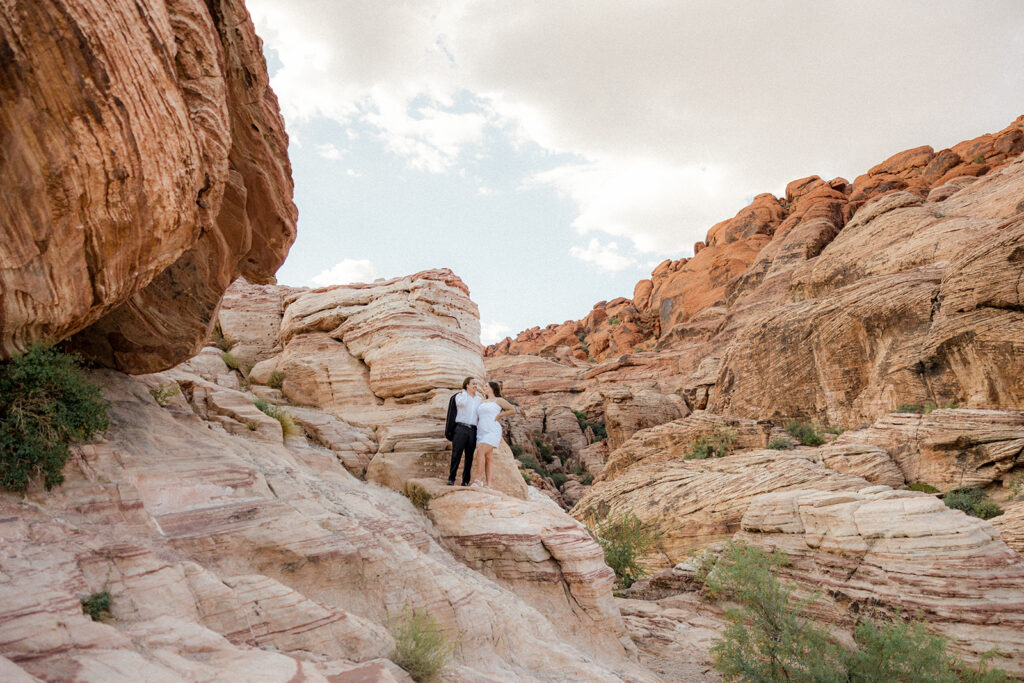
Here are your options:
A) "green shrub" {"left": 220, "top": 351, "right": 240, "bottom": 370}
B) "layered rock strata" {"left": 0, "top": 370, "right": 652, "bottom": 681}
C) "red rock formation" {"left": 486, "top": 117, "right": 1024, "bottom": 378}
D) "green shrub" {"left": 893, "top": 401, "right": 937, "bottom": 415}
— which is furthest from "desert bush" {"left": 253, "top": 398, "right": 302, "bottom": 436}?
"red rock formation" {"left": 486, "top": 117, "right": 1024, "bottom": 378}

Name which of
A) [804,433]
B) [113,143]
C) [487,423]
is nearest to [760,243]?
[804,433]

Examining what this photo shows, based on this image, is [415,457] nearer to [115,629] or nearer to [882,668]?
[115,629]

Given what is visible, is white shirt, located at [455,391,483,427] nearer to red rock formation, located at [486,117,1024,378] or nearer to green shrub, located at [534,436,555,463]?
red rock formation, located at [486,117,1024,378]

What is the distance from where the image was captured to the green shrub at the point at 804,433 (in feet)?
70.8

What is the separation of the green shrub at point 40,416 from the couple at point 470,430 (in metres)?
5.04

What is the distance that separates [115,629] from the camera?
399 cm

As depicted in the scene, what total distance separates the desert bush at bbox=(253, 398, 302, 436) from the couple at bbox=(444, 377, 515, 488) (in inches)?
110

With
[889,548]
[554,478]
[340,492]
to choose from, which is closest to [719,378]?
[554,478]

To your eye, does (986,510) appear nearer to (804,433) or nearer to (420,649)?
(804,433)

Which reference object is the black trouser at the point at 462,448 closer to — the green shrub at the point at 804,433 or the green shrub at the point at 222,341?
the green shrub at the point at 222,341

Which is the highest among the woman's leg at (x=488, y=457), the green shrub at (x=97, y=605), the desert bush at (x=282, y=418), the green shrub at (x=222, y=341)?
the green shrub at (x=222, y=341)

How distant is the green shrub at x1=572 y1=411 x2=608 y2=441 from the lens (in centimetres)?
4300

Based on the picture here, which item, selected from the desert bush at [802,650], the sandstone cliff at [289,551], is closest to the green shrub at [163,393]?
the sandstone cliff at [289,551]

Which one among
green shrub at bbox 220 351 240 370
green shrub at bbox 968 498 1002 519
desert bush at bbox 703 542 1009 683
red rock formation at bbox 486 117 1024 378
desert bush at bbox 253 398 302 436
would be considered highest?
red rock formation at bbox 486 117 1024 378
